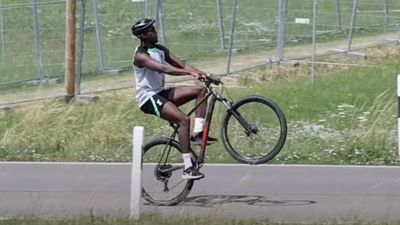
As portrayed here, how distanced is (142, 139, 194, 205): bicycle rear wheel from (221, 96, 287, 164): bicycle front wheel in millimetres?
579

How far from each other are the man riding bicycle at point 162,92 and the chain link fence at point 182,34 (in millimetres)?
8086

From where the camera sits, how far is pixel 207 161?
1201 cm

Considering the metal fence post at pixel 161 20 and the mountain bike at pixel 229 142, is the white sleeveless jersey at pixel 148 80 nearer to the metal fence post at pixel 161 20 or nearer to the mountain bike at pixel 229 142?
the mountain bike at pixel 229 142

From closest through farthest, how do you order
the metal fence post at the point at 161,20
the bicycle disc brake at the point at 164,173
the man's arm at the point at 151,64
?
the man's arm at the point at 151,64 < the bicycle disc brake at the point at 164,173 < the metal fence post at the point at 161,20

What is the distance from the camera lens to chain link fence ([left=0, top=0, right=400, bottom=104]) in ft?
67.6

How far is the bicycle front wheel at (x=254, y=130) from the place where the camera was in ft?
30.9

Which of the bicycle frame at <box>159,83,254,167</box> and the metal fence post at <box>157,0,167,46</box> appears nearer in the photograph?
the bicycle frame at <box>159,83,254,167</box>

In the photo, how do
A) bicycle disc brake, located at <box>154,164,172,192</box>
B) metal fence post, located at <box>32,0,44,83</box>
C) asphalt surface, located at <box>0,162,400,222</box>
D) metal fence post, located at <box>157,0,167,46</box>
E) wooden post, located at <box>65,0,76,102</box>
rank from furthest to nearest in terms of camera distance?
metal fence post, located at <box>157,0,167,46</box> < metal fence post, located at <box>32,0,44,83</box> < wooden post, located at <box>65,0,76,102</box> < bicycle disc brake, located at <box>154,164,172,192</box> < asphalt surface, located at <box>0,162,400,222</box>

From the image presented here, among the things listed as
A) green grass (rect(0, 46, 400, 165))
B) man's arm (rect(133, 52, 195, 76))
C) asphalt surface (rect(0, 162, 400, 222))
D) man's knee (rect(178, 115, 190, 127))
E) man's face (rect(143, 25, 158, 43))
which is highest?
man's face (rect(143, 25, 158, 43))

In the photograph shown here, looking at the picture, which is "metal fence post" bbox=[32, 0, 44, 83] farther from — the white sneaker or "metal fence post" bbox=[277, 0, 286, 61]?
the white sneaker

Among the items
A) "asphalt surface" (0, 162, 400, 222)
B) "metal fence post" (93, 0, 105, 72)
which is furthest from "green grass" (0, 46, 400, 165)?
"metal fence post" (93, 0, 105, 72)

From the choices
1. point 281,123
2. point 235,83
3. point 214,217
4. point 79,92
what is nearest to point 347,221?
point 214,217

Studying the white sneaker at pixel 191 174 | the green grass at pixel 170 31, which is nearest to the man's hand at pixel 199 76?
the white sneaker at pixel 191 174

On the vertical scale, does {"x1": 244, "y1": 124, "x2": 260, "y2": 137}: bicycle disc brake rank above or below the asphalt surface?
above
